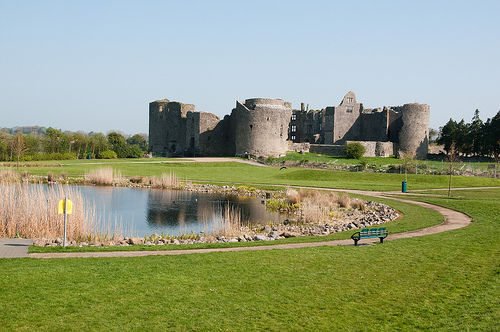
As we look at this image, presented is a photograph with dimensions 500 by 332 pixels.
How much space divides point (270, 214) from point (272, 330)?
1727 centimetres

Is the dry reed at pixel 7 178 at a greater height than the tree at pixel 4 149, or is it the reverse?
the tree at pixel 4 149

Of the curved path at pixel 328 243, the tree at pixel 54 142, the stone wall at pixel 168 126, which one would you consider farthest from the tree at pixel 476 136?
the tree at pixel 54 142

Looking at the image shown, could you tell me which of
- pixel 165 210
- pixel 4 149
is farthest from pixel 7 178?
pixel 4 149

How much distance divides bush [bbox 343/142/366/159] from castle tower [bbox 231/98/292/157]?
25.9 ft

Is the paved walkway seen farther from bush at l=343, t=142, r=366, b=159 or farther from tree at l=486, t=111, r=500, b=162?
tree at l=486, t=111, r=500, b=162

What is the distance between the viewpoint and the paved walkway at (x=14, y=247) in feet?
39.2

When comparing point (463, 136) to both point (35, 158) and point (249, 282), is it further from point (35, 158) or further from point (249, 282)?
point (249, 282)

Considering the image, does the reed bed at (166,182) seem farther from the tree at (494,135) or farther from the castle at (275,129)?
the tree at (494,135)

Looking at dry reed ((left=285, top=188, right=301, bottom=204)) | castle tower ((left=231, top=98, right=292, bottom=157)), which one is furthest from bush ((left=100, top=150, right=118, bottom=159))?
dry reed ((left=285, top=188, right=301, bottom=204))

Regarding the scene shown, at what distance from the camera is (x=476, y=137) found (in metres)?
60.3

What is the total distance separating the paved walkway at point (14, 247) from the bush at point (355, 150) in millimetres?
44732

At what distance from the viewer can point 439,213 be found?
20188 millimetres

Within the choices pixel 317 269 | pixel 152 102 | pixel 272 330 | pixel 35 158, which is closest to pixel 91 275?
pixel 272 330

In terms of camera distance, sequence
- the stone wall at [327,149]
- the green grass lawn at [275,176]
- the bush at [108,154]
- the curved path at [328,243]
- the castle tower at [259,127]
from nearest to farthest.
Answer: the curved path at [328,243]
the green grass lawn at [275,176]
the bush at [108,154]
the castle tower at [259,127]
the stone wall at [327,149]
